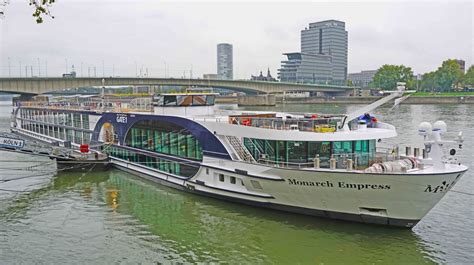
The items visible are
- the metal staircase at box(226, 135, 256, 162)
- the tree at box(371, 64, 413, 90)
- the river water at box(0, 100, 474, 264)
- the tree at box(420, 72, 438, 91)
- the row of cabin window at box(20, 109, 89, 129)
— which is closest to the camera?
the river water at box(0, 100, 474, 264)

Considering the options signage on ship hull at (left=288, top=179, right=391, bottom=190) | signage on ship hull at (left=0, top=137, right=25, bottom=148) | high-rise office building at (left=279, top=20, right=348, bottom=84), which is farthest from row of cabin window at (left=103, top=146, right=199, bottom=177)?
high-rise office building at (left=279, top=20, right=348, bottom=84)

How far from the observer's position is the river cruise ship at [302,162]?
12.8 metres

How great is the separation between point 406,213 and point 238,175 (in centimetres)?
552

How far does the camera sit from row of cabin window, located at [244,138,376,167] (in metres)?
14.3

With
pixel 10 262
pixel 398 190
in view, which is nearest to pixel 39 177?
pixel 10 262

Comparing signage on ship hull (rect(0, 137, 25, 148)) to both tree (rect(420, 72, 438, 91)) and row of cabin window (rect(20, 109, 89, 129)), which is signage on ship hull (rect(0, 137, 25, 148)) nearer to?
row of cabin window (rect(20, 109, 89, 129))

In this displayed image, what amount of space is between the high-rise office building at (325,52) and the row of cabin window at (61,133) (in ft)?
434

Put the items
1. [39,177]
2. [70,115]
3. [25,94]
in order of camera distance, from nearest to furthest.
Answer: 1. [39,177]
2. [70,115]
3. [25,94]

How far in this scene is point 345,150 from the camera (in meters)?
14.6

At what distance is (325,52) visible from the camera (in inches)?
7421

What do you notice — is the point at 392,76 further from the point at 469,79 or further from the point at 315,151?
the point at 315,151

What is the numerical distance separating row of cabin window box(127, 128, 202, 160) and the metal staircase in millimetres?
1659

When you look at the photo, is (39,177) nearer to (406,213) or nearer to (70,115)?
(70,115)

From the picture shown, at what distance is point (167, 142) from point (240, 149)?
4787 millimetres
